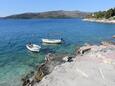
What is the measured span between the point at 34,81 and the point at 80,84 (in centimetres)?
636

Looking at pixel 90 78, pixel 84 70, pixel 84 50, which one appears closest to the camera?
pixel 90 78

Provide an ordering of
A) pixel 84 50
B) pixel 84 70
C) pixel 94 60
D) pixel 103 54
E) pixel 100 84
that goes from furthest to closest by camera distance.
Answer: pixel 84 50
pixel 103 54
pixel 94 60
pixel 84 70
pixel 100 84

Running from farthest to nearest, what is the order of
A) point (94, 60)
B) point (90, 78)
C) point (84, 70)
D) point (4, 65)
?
point (4, 65)
point (94, 60)
point (84, 70)
point (90, 78)

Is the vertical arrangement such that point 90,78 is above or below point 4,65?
above

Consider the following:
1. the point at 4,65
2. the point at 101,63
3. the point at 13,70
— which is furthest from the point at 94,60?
the point at 4,65

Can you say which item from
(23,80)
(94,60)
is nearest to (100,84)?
(94,60)

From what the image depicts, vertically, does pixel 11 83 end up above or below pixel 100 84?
below

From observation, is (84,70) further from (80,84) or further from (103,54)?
(103,54)

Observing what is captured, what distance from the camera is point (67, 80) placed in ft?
73.1

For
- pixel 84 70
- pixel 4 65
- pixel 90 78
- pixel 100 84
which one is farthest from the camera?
pixel 4 65

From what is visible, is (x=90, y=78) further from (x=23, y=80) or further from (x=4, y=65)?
(x=4, y=65)

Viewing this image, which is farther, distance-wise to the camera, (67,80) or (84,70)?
(84,70)

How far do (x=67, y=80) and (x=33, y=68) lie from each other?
11809mm

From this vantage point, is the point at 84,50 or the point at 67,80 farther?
the point at 84,50
